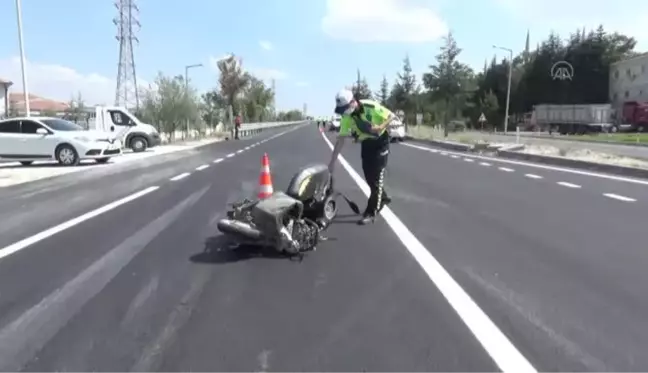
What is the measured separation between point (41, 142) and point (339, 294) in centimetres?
1773

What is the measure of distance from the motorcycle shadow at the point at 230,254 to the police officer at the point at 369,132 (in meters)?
1.82

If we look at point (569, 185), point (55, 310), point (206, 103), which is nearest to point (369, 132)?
point (55, 310)

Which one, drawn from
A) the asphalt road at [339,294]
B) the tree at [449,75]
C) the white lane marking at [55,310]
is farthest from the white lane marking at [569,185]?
the tree at [449,75]

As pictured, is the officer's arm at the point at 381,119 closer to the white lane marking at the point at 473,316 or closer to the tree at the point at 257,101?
the white lane marking at the point at 473,316

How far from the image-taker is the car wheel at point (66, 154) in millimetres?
20688

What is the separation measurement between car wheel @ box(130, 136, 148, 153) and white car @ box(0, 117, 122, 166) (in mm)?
9551

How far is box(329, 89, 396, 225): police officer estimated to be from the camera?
27.8ft

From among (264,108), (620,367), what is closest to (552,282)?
(620,367)

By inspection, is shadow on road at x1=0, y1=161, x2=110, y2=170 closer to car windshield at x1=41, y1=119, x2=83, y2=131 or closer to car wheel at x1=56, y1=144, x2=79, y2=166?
car wheel at x1=56, y1=144, x2=79, y2=166

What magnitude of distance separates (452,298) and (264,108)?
97622mm

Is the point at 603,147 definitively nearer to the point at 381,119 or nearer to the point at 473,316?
the point at 381,119

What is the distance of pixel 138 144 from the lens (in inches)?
1214

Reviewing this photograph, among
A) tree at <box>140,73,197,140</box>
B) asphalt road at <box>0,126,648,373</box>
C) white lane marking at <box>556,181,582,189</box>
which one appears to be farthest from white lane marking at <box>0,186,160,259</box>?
tree at <box>140,73,197,140</box>

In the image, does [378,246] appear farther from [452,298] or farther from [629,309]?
[629,309]
